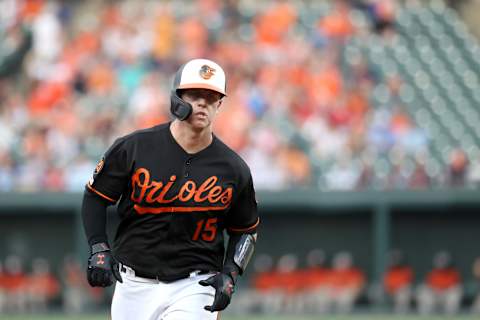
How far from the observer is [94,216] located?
525cm

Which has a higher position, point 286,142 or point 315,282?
point 286,142

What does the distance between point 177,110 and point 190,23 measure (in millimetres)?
9770

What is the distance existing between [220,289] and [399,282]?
29.7 feet

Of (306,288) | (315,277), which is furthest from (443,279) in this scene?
(306,288)

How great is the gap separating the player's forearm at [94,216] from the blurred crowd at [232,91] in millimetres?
7697

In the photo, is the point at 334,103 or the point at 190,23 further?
the point at 190,23

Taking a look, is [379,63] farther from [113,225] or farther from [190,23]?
[113,225]

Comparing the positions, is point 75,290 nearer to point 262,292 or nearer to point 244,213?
point 262,292

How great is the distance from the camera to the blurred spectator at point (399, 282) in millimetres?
13671

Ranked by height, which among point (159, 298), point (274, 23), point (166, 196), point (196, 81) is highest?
point (274, 23)

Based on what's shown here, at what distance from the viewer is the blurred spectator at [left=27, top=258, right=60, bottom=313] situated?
13727 millimetres

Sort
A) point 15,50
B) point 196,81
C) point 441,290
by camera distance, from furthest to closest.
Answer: point 15,50
point 441,290
point 196,81

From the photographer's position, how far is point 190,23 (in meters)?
14.7

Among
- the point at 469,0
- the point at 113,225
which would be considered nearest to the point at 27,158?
the point at 113,225
